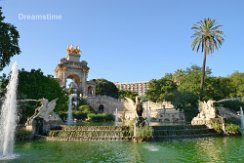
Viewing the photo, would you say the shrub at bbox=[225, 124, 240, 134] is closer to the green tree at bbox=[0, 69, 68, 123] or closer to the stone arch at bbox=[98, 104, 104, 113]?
the green tree at bbox=[0, 69, 68, 123]

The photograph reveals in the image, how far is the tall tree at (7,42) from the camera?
2830cm

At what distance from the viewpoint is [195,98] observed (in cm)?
5041

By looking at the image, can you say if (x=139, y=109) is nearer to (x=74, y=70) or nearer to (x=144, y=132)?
(x=144, y=132)

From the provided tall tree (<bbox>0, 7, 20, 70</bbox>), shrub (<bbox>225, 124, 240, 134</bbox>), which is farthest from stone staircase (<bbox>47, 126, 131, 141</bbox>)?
tall tree (<bbox>0, 7, 20, 70</bbox>)

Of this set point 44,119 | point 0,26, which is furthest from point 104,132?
point 0,26

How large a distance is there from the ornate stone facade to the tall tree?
5285cm

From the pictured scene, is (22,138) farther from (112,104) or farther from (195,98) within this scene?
(112,104)

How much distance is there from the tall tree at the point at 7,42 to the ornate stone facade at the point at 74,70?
52.8 meters

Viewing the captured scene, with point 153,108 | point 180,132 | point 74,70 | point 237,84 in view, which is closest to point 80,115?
point 153,108

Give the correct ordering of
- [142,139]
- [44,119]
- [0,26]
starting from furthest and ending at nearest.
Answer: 1. [0,26]
2. [44,119]
3. [142,139]

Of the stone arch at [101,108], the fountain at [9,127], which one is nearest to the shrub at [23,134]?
the fountain at [9,127]

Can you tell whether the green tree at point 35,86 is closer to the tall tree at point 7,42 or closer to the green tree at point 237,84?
the tall tree at point 7,42

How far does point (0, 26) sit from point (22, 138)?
12.4 m

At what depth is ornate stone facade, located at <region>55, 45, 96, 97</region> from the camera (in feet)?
281
